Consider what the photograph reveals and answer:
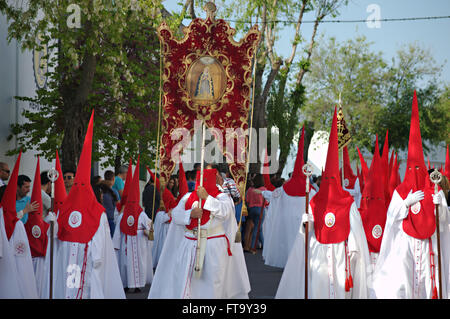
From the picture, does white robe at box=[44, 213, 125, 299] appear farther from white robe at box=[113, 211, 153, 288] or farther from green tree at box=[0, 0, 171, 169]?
green tree at box=[0, 0, 171, 169]

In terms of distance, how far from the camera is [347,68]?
40.0m

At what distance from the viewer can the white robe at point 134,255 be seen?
10.5 metres

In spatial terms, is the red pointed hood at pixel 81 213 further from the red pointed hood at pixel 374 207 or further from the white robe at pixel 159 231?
the white robe at pixel 159 231

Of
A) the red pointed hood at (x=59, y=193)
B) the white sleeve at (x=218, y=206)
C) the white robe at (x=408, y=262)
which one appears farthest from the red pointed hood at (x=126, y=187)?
the white robe at (x=408, y=262)

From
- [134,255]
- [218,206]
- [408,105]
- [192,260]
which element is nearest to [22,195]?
[192,260]

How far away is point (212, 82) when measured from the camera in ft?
30.1

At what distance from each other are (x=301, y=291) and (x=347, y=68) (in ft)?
110

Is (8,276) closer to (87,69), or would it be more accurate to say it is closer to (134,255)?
(134,255)

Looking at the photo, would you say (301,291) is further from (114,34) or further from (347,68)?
(347,68)

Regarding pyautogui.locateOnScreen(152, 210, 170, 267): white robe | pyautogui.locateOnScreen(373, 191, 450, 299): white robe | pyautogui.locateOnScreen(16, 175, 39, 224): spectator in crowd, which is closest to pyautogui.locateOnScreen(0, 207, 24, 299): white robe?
pyautogui.locateOnScreen(16, 175, 39, 224): spectator in crowd

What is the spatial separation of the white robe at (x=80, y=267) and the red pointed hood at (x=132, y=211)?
107 inches

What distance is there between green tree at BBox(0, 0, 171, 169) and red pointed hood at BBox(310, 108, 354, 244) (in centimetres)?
627

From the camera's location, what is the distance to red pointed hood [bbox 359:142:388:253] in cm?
905
